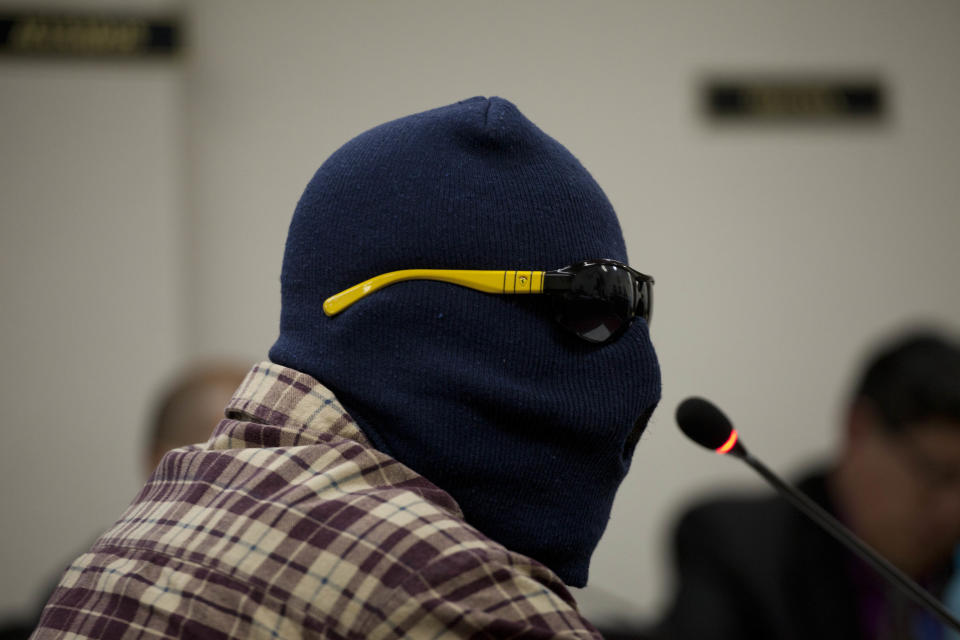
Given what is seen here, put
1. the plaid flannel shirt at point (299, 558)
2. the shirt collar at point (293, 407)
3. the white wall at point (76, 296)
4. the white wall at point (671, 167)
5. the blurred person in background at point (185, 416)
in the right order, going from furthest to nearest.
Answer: the white wall at point (671, 167), the white wall at point (76, 296), the blurred person in background at point (185, 416), the shirt collar at point (293, 407), the plaid flannel shirt at point (299, 558)

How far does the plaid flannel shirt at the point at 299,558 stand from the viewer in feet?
1.95

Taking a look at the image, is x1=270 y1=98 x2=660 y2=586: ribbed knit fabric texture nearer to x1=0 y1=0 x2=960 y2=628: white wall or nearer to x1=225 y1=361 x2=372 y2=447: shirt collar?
x1=225 y1=361 x2=372 y2=447: shirt collar

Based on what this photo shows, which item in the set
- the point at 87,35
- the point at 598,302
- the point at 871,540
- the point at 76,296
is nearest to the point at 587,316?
the point at 598,302

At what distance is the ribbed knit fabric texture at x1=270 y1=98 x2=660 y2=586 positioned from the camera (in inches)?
29.2

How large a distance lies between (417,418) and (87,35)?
202 centimetres

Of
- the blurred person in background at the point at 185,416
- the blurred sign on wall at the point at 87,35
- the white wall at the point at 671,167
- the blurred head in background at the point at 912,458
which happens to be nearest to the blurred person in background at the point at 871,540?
the blurred head in background at the point at 912,458

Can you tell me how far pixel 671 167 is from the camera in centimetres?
286

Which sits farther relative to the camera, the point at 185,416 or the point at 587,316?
the point at 185,416

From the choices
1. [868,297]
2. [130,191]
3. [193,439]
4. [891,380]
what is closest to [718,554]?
[891,380]

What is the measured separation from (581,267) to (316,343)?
217mm

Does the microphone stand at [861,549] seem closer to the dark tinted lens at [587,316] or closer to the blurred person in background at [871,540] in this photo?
the dark tinted lens at [587,316]

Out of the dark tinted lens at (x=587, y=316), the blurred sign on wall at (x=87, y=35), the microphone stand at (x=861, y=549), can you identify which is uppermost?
the blurred sign on wall at (x=87, y=35)

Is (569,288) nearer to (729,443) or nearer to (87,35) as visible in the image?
(729,443)

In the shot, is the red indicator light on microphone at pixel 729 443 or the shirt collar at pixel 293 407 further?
the red indicator light on microphone at pixel 729 443
